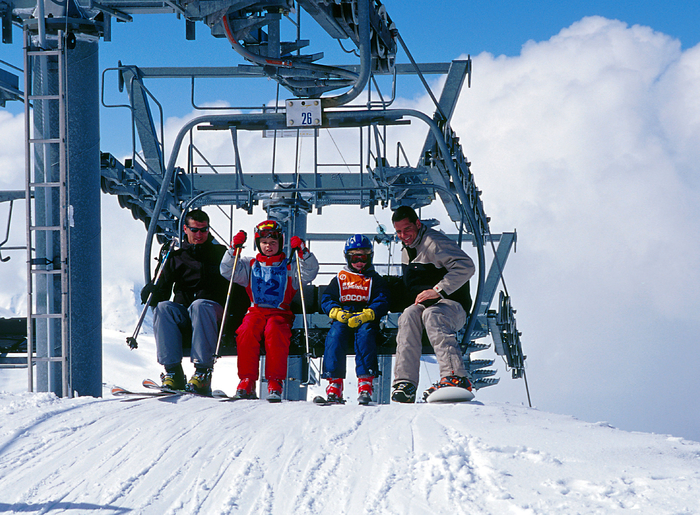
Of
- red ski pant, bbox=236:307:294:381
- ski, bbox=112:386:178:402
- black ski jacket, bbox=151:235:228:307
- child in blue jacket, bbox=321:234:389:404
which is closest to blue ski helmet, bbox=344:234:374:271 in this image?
child in blue jacket, bbox=321:234:389:404

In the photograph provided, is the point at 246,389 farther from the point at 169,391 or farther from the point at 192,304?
the point at 192,304

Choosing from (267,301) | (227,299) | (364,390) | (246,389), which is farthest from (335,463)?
(227,299)

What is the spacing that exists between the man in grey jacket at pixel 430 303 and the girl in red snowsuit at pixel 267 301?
81 cm

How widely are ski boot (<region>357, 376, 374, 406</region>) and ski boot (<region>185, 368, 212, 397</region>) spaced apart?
46.1 inches

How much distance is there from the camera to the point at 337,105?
18.2 feet

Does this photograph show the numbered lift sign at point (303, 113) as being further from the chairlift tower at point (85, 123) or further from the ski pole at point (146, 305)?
the ski pole at point (146, 305)

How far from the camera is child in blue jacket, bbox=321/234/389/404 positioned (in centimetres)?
532

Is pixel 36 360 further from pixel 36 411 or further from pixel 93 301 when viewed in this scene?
pixel 36 411

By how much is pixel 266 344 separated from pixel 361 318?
723 mm

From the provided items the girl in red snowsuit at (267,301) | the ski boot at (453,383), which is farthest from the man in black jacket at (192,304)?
the ski boot at (453,383)

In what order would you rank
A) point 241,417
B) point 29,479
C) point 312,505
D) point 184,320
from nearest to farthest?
1. point 312,505
2. point 29,479
3. point 241,417
4. point 184,320

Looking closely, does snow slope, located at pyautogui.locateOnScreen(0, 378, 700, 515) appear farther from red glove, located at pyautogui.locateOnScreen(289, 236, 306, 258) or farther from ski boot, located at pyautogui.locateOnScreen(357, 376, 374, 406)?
red glove, located at pyautogui.locateOnScreen(289, 236, 306, 258)

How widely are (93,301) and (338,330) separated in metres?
2.01

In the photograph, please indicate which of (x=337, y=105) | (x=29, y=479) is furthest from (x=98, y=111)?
(x=29, y=479)
